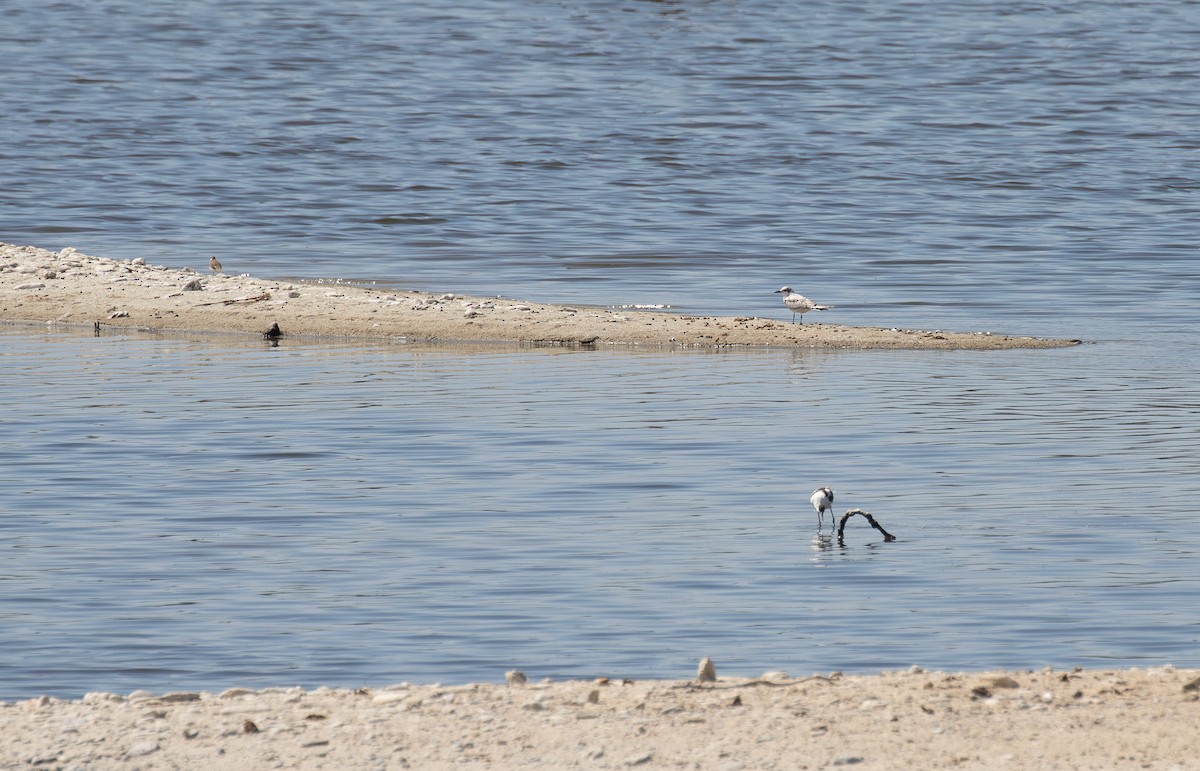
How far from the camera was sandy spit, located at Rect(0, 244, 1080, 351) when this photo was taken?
21781 mm

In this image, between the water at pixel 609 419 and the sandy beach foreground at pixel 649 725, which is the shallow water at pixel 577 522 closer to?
the water at pixel 609 419

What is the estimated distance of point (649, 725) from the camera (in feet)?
24.9

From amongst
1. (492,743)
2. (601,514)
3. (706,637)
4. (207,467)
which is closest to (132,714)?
(492,743)

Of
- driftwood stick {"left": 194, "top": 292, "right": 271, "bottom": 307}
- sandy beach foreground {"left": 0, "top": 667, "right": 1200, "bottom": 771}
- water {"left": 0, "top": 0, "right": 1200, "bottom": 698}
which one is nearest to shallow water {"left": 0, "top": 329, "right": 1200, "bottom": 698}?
water {"left": 0, "top": 0, "right": 1200, "bottom": 698}

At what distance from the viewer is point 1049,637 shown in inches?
380

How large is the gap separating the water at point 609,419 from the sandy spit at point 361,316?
0.70 metres

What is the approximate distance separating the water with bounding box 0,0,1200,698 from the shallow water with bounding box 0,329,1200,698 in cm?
4

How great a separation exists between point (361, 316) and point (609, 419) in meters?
7.40

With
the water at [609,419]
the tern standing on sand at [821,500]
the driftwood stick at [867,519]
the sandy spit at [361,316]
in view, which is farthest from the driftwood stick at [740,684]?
the sandy spit at [361,316]

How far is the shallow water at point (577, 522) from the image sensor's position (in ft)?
31.4

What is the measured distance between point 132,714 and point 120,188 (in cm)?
3188

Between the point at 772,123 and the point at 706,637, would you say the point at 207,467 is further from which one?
the point at 772,123

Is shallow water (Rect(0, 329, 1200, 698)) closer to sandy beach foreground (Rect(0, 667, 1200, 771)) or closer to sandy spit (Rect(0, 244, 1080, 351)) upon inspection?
sandy beach foreground (Rect(0, 667, 1200, 771))

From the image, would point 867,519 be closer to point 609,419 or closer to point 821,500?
point 821,500
